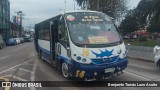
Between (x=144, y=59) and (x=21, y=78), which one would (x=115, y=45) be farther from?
(x=144, y=59)

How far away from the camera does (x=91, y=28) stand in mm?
11859

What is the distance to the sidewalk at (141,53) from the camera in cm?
2137

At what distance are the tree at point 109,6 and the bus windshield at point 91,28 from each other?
42169mm

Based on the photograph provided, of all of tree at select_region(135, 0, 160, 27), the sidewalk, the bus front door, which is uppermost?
tree at select_region(135, 0, 160, 27)

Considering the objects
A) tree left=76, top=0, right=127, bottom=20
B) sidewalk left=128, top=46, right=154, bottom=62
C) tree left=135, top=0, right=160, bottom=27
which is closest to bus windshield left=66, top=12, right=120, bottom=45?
sidewalk left=128, top=46, right=154, bottom=62

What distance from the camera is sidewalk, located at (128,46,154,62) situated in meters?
21.4

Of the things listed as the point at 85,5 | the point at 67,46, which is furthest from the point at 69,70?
the point at 85,5

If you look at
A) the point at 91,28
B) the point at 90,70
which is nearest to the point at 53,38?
the point at 91,28

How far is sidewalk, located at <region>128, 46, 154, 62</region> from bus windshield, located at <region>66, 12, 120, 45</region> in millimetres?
9024

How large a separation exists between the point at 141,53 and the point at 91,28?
11729 millimetres

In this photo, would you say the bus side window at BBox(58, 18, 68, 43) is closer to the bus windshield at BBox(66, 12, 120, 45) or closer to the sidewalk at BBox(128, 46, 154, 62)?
the bus windshield at BBox(66, 12, 120, 45)

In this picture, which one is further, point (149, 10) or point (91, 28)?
point (149, 10)

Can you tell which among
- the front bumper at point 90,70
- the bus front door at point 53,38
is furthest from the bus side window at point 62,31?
the front bumper at point 90,70

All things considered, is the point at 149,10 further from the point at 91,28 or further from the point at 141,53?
the point at 91,28
